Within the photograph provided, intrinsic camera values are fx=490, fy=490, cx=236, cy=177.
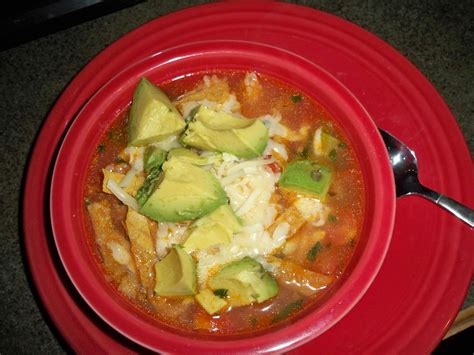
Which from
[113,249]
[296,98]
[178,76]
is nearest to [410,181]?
[296,98]

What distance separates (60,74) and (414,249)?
138 centimetres

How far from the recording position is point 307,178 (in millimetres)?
1253

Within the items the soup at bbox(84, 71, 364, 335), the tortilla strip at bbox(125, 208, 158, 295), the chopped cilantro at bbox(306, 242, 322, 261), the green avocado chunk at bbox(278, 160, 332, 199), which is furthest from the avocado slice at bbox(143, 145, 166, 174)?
the chopped cilantro at bbox(306, 242, 322, 261)

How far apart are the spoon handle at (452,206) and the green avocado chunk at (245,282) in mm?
494

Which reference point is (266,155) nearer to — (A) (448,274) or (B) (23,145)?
(A) (448,274)

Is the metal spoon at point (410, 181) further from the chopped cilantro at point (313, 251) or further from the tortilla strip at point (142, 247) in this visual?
the tortilla strip at point (142, 247)

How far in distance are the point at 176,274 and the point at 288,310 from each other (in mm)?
295

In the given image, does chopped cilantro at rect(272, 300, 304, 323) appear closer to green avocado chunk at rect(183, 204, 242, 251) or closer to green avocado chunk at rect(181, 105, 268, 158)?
green avocado chunk at rect(183, 204, 242, 251)

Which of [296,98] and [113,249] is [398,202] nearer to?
[296,98]

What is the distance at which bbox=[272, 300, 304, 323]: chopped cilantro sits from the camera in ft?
3.97

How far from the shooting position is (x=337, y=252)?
125cm

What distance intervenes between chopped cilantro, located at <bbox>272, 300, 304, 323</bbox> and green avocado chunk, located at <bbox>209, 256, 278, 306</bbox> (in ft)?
0.16

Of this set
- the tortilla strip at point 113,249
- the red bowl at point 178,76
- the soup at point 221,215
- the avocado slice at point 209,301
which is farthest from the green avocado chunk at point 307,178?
the tortilla strip at point 113,249

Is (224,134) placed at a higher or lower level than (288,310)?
higher
